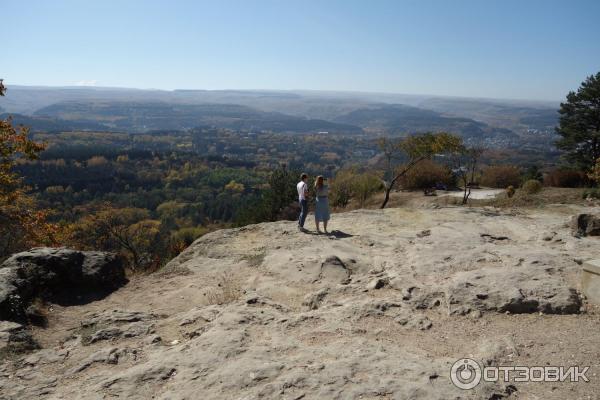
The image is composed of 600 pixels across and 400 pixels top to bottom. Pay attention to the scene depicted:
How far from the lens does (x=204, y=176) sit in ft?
399

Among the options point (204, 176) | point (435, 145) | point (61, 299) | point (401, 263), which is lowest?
point (204, 176)

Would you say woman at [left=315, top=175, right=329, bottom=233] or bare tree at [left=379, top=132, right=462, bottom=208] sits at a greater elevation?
bare tree at [left=379, top=132, right=462, bottom=208]

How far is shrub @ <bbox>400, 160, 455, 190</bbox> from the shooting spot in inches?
1646

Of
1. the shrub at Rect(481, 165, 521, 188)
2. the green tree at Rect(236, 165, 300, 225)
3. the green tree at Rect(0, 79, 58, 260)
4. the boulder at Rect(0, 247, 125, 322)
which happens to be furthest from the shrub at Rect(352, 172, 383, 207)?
the boulder at Rect(0, 247, 125, 322)

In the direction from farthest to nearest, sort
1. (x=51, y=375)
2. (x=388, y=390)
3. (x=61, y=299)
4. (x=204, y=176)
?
(x=204, y=176), (x=61, y=299), (x=51, y=375), (x=388, y=390)

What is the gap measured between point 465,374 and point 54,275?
10.1 metres

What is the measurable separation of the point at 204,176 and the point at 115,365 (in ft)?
388

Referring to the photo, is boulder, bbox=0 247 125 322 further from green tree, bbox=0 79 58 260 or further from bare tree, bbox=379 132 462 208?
bare tree, bbox=379 132 462 208

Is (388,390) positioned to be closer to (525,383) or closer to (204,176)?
(525,383)

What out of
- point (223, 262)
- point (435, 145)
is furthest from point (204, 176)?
point (223, 262)

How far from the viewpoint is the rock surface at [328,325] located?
19.0 feet

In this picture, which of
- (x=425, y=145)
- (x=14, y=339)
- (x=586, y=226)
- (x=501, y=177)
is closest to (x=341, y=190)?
(x=425, y=145)

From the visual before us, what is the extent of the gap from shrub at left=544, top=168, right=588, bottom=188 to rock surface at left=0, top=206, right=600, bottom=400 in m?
29.7

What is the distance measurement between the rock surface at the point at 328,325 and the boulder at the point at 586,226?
555 mm
